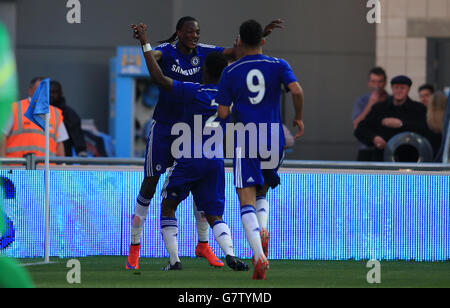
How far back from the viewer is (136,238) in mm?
9016

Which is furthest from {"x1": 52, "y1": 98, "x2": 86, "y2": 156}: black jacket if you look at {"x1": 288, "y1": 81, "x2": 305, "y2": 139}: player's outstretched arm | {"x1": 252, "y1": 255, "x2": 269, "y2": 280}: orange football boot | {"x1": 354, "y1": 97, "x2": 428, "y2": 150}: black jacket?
{"x1": 252, "y1": 255, "x2": 269, "y2": 280}: orange football boot

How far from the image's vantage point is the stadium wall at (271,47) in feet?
60.9

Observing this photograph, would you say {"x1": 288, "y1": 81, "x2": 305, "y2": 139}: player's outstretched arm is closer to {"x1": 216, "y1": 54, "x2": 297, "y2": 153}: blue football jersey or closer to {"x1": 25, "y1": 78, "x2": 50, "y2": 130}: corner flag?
{"x1": 216, "y1": 54, "x2": 297, "y2": 153}: blue football jersey

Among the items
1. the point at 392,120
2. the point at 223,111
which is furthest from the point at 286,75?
the point at 392,120

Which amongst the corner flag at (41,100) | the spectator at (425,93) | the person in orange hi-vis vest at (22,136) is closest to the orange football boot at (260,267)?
the corner flag at (41,100)

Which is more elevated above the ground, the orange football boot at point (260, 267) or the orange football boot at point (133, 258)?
the orange football boot at point (260, 267)

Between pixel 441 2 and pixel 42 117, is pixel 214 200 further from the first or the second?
pixel 441 2

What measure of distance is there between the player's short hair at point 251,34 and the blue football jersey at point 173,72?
1.12 metres

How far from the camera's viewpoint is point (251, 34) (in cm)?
791

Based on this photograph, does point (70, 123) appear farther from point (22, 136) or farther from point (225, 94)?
point (225, 94)

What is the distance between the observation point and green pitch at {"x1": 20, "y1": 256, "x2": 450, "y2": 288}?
7418 mm

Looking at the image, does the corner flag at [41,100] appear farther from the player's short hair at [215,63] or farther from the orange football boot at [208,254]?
the orange football boot at [208,254]

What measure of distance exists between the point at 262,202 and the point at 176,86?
1.17 m
